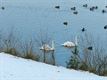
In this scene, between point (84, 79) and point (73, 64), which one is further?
point (73, 64)

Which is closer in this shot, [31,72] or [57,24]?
[31,72]

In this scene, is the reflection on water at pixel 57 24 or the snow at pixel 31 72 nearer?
the snow at pixel 31 72

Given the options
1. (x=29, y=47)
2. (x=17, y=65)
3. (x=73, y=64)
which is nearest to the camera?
(x=17, y=65)

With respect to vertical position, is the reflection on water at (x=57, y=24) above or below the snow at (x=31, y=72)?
Answer: above

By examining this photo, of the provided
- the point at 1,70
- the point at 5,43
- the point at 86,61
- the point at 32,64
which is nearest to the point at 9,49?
the point at 5,43

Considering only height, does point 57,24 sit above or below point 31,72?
above

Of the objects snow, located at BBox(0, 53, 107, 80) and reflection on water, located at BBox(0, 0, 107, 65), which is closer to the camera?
snow, located at BBox(0, 53, 107, 80)

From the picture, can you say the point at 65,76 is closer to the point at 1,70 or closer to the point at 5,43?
the point at 1,70

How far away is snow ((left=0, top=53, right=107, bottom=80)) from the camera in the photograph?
5.57 m

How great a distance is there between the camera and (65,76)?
5.88m

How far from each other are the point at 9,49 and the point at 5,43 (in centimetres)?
87

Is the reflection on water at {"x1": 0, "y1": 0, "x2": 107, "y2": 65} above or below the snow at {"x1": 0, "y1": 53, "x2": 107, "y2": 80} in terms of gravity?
above

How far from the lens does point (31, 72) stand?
5859mm

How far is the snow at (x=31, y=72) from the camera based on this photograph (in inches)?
219
